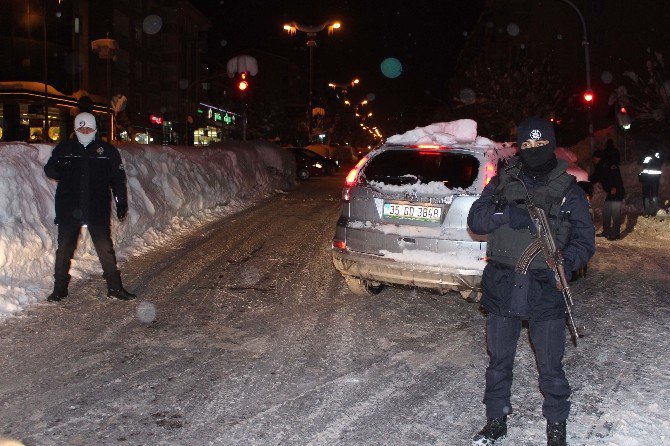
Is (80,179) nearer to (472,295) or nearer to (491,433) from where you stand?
(472,295)

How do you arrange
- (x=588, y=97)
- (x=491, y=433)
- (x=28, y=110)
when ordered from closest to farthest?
(x=491, y=433)
(x=588, y=97)
(x=28, y=110)

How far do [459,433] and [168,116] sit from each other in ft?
166

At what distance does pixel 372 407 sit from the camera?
13.3 feet

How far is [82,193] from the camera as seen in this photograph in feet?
21.3

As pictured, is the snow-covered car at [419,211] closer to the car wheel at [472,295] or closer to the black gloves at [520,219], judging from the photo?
the car wheel at [472,295]

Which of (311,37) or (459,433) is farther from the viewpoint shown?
(311,37)

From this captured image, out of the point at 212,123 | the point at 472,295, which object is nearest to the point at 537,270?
the point at 472,295

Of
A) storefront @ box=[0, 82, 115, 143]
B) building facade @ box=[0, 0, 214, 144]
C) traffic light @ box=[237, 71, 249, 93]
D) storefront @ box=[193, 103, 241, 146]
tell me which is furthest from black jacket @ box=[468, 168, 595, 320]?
storefront @ box=[193, 103, 241, 146]

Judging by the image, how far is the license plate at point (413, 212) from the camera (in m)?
5.93

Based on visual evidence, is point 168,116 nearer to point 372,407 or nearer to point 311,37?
point 311,37

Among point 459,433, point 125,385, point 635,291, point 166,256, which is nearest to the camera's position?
point 459,433

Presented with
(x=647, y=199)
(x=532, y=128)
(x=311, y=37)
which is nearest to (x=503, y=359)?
(x=532, y=128)

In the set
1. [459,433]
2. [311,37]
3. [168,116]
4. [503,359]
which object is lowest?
[459,433]

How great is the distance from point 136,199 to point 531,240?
8.79 meters
